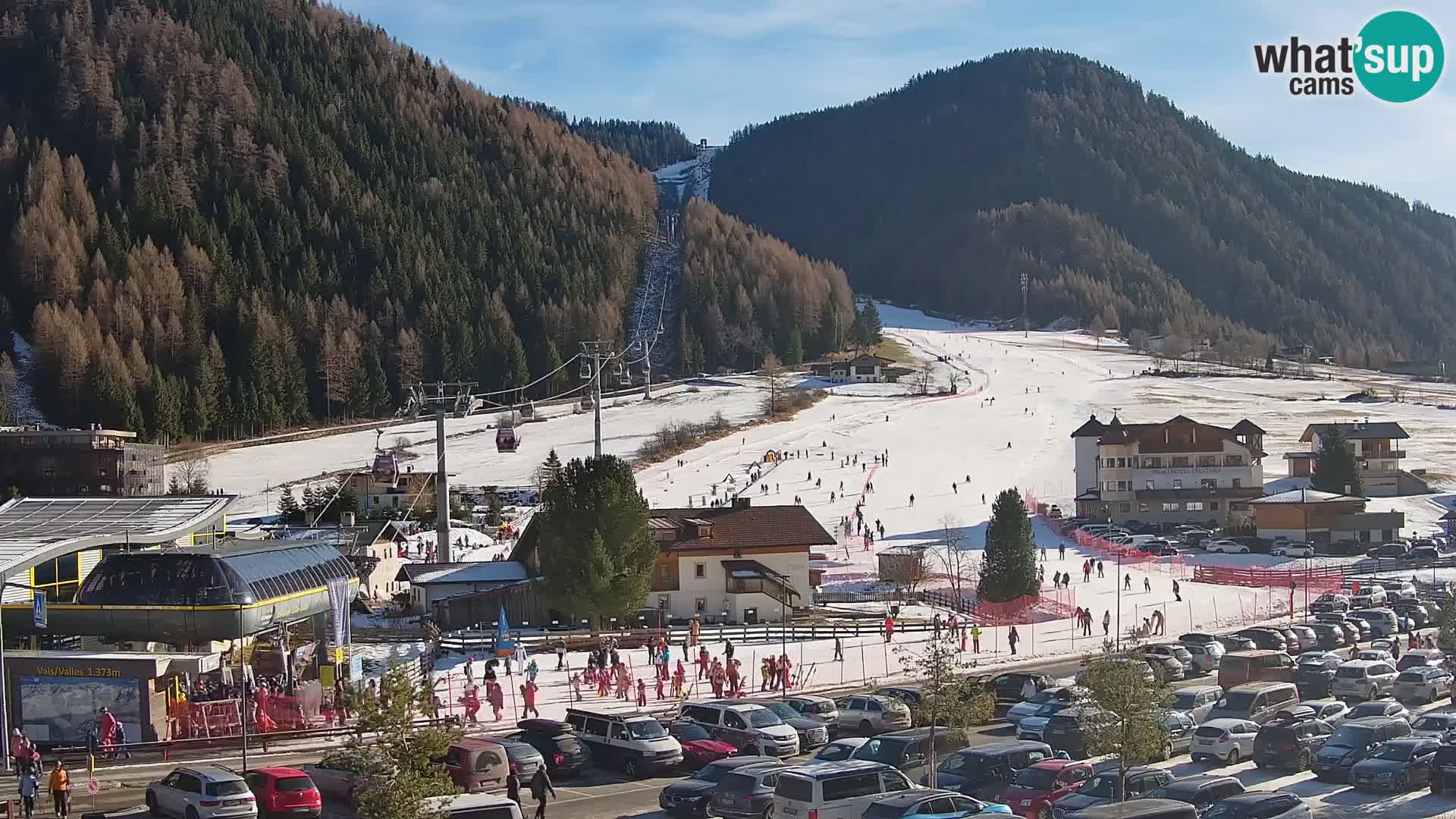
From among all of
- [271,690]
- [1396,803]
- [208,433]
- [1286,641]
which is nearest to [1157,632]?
[1286,641]

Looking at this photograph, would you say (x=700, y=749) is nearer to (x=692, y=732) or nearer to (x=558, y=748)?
(x=692, y=732)

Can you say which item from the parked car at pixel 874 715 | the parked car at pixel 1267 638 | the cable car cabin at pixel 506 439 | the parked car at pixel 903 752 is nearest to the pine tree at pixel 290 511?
the cable car cabin at pixel 506 439

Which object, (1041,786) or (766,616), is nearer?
(1041,786)

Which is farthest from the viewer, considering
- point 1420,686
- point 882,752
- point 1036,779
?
point 1420,686

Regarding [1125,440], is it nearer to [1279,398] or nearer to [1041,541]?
[1041,541]

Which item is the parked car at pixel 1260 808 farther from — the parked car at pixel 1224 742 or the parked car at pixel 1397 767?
the parked car at pixel 1224 742

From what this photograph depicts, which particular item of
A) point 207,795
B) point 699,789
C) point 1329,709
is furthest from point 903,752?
point 207,795
